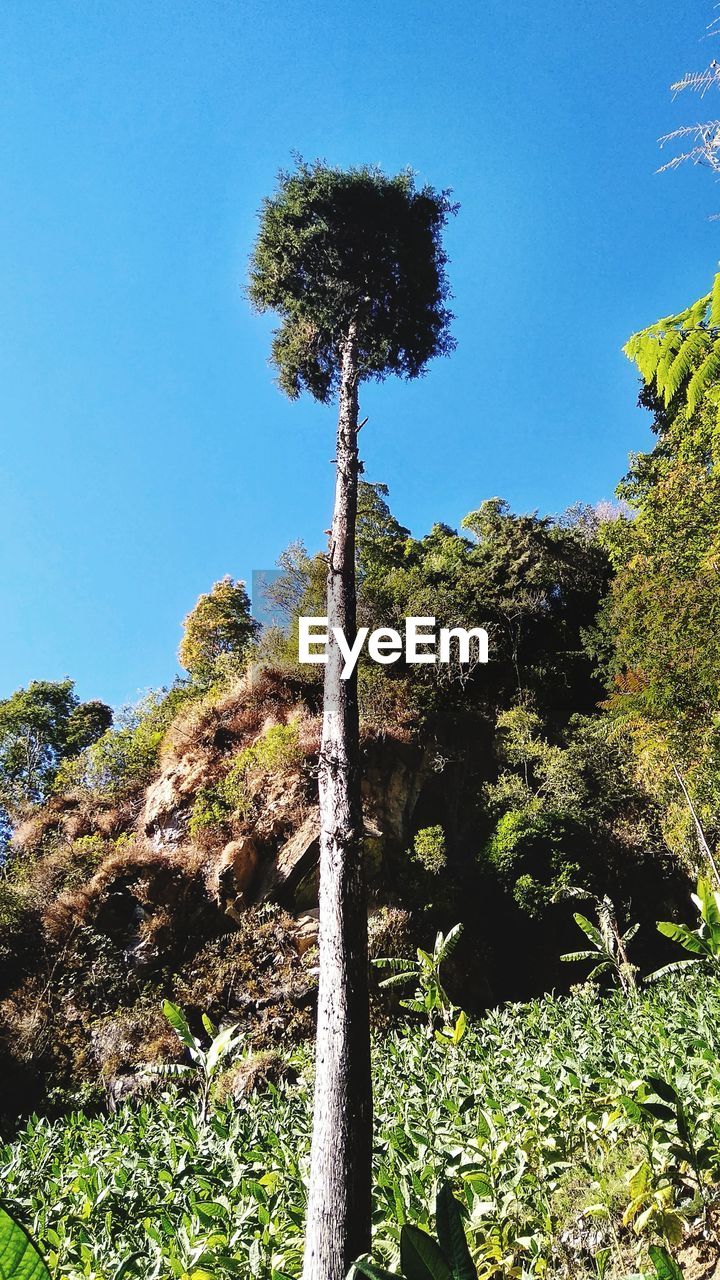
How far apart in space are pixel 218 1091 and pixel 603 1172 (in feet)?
23.3

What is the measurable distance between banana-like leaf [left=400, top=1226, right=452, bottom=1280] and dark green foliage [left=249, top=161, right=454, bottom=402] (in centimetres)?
1014

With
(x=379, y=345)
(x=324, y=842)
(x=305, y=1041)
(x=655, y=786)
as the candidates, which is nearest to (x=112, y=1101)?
(x=305, y=1041)

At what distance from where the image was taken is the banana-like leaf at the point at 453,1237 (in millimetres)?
1039

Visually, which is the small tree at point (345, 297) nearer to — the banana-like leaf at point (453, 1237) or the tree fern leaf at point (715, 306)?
the tree fern leaf at point (715, 306)

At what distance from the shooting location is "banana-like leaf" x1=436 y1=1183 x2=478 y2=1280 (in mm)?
1039

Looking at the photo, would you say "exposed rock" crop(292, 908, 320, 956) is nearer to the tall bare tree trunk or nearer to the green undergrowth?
the green undergrowth

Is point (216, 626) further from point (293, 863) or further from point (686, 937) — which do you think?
point (686, 937)

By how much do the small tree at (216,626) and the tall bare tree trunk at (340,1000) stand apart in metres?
16.4

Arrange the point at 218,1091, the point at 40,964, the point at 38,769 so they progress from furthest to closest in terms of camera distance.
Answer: the point at 38,769 → the point at 40,964 → the point at 218,1091

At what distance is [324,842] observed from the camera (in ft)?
15.8

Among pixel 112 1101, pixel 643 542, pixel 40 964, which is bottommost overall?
pixel 112 1101

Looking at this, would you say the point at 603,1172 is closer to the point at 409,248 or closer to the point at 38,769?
the point at 409,248

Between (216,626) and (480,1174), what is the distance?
20.8 meters

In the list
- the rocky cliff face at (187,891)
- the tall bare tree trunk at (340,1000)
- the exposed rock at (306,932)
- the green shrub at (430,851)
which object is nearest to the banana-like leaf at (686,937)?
the tall bare tree trunk at (340,1000)
